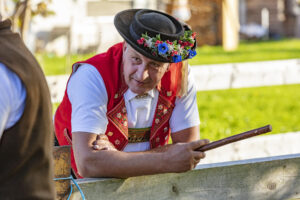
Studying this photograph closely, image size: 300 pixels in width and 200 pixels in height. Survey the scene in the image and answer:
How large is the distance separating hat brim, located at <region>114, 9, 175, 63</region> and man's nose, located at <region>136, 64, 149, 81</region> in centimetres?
7

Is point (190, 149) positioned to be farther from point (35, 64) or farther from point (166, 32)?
point (35, 64)

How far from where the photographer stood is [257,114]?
731cm

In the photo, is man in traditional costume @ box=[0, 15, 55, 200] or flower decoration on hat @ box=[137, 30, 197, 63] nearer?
man in traditional costume @ box=[0, 15, 55, 200]

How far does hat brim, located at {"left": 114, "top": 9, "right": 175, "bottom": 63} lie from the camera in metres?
2.56

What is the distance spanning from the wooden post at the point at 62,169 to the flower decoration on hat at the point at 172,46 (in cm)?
63

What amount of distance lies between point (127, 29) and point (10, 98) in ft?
4.40

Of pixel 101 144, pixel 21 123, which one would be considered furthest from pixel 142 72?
pixel 21 123

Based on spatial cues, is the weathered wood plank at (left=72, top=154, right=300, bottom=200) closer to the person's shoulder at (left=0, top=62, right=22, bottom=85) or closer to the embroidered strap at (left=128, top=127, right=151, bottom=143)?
the embroidered strap at (left=128, top=127, right=151, bottom=143)

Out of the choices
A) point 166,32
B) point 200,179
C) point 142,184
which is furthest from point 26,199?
point 166,32

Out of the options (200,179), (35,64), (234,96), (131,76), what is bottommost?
(234,96)

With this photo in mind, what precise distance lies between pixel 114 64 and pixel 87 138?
0.42 m

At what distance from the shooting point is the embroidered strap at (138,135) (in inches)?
115

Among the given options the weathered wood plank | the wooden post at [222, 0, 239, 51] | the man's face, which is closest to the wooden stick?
the weathered wood plank

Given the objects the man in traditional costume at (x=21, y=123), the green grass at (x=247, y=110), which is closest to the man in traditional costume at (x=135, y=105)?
the man in traditional costume at (x=21, y=123)
